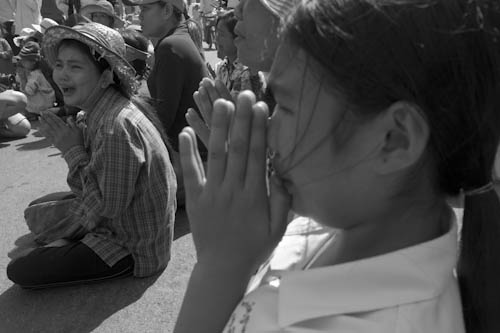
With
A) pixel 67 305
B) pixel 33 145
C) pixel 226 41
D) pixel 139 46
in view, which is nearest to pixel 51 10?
pixel 33 145

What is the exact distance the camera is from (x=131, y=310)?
2.74 metres

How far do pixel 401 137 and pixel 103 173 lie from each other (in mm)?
2145

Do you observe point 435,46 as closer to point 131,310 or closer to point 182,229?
point 131,310

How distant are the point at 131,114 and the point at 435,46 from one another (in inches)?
90.3

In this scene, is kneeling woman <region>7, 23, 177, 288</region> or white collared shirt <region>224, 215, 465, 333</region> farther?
kneeling woman <region>7, 23, 177, 288</region>

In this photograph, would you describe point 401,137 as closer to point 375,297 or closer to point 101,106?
point 375,297

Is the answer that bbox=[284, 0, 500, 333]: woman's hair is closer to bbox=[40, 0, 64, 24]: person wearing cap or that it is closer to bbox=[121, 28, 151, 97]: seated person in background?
bbox=[121, 28, 151, 97]: seated person in background

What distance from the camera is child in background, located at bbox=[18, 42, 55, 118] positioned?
6.76 meters

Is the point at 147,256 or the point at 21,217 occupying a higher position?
the point at 147,256

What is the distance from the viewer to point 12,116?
6.23m

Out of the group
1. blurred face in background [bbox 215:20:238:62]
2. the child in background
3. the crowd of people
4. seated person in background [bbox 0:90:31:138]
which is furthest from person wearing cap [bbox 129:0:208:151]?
the child in background

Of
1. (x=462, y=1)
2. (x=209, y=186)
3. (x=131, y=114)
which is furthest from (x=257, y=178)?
(x=131, y=114)

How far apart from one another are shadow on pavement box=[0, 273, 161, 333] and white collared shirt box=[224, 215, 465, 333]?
2043 millimetres

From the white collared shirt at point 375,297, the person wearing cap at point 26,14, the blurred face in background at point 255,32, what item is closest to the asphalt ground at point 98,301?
the blurred face in background at point 255,32
